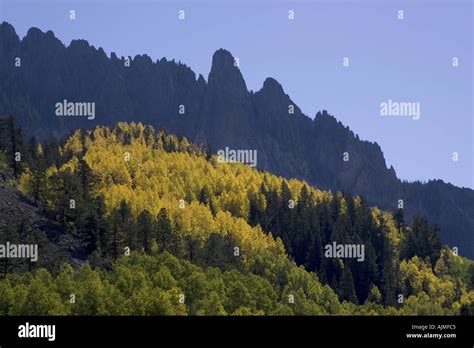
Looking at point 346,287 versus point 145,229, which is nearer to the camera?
point 145,229

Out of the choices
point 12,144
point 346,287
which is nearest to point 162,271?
point 12,144

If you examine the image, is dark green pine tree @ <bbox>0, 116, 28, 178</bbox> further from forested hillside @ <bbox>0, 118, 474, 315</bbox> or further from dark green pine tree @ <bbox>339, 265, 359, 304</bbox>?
dark green pine tree @ <bbox>339, 265, 359, 304</bbox>

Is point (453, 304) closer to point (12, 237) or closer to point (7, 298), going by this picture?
point (12, 237)

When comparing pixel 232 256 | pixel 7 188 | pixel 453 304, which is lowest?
pixel 453 304

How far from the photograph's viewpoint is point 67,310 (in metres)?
89.4
